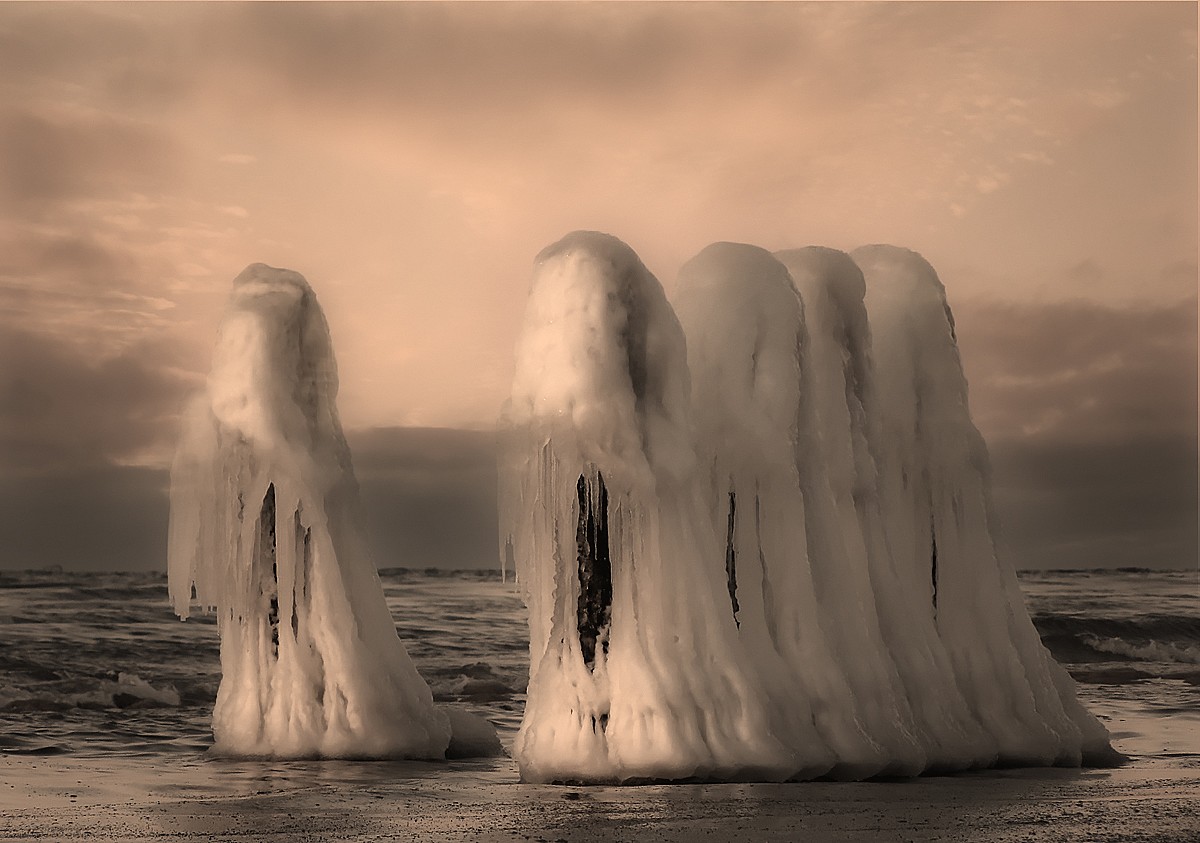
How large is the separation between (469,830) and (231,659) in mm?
7122

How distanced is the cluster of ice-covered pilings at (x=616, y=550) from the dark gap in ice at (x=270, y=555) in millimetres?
4208

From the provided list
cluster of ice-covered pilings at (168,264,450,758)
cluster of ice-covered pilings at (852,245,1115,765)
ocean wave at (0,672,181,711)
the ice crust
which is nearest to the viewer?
the ice crust

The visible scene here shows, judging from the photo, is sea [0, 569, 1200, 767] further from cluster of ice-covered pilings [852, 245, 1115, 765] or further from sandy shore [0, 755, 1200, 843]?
sandy shore [0, 755, 1200, 843]

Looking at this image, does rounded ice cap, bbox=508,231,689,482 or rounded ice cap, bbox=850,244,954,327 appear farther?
rounded ice cap, bbox=850,244,954,327

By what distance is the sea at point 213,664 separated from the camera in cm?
2041

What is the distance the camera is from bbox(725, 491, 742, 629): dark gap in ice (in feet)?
46.8

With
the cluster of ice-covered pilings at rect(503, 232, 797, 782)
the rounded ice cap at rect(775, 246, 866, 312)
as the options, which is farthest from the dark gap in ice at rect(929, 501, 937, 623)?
the cluster of ice-covered pilings at rect(503, 232, 797, 782)

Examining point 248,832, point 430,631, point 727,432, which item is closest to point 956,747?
point 727,432

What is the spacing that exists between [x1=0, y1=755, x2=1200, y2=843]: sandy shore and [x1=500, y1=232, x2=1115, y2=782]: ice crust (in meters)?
0.60

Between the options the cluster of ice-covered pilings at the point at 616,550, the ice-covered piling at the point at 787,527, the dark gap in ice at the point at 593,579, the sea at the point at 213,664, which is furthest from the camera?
the sea at the point at 213,664

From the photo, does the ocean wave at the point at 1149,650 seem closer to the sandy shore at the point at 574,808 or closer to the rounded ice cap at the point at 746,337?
the sandy shore at the point at 574,808

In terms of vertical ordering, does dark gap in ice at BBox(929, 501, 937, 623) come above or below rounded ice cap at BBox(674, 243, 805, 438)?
below

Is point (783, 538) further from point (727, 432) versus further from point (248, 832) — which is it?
point (248, 832)

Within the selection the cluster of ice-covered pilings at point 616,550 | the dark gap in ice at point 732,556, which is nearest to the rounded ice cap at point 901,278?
the dark gap in ice at point 732,556
